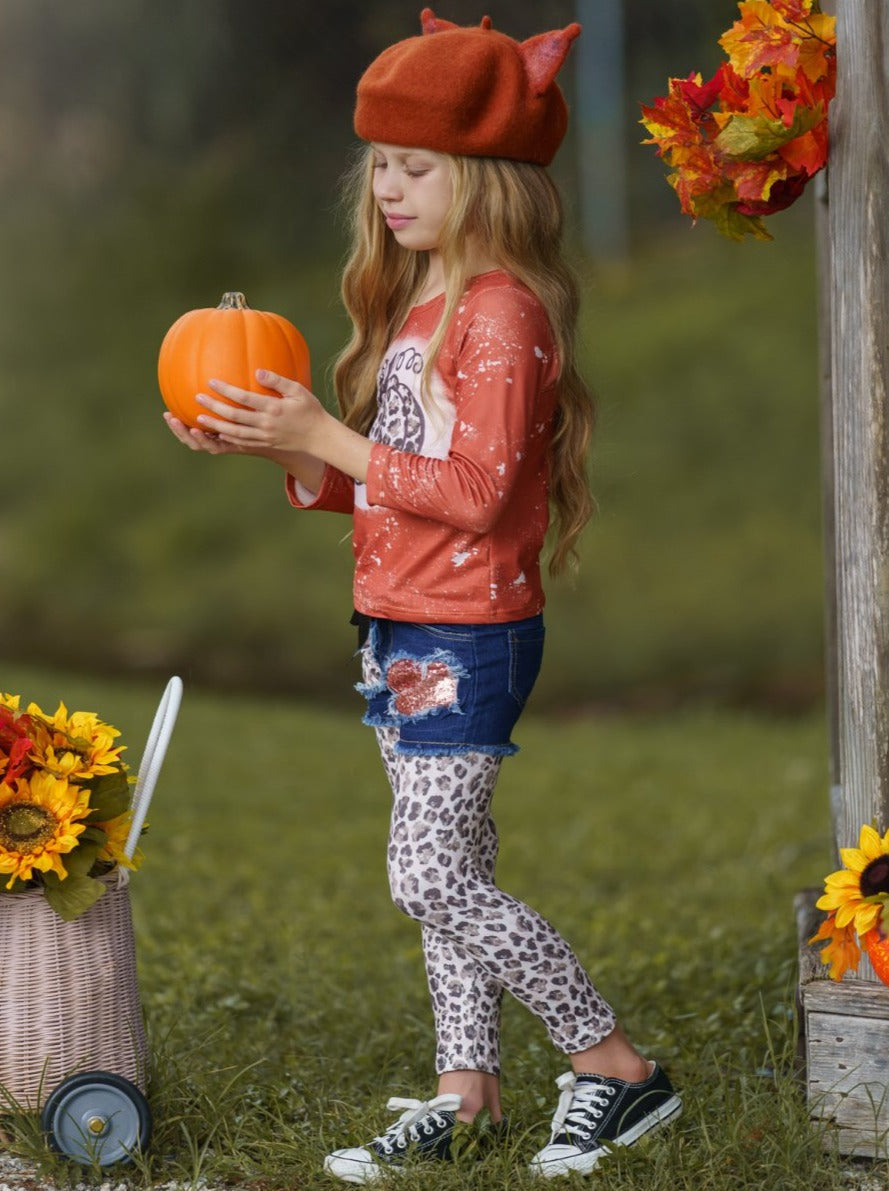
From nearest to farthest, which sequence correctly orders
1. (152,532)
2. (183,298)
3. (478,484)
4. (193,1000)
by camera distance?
(478,484) → (193,1000) → (152,532) → (183,298)

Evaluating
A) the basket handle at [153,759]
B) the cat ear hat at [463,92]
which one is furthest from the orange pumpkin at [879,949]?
the cat ear hat at [463,92]

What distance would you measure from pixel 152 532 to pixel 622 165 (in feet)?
14.5

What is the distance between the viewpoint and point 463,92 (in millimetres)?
2572

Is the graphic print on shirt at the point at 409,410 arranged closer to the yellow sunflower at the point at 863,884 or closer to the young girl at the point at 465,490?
the young girl at the point at 465,490

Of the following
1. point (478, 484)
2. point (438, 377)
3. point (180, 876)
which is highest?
point (438, 377)

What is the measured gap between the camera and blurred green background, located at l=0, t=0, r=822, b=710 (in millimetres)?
10961

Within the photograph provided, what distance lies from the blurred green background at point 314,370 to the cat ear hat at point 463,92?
802cm

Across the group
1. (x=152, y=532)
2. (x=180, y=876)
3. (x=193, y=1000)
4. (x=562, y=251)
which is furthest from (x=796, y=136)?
(x=152, y=532)

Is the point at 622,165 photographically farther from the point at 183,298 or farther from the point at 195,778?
the point at 195,778

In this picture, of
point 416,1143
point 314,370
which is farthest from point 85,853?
point 314,370

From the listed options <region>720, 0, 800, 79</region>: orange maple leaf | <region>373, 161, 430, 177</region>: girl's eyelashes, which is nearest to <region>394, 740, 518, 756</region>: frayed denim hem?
<region>373, 161, 430, 177</region>: girl's eyelashes

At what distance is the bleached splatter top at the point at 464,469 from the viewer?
254 centimetres

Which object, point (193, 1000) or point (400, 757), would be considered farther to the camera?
point (193, 1000)

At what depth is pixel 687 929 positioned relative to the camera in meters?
4.82
